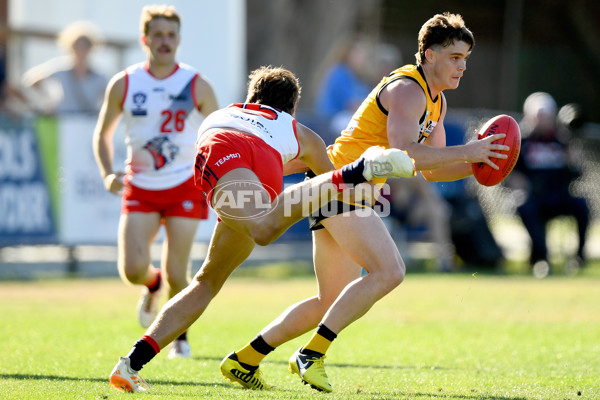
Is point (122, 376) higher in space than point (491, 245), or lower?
higher

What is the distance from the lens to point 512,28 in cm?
2431

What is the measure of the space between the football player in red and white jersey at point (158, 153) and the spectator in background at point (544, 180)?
286 inches

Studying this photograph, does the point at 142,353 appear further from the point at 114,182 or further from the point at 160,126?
the point at 160,126

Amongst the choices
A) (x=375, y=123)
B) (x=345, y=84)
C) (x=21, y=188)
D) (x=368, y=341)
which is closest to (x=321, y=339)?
(x=375, y=123)

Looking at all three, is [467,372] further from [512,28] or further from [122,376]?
[512,28]

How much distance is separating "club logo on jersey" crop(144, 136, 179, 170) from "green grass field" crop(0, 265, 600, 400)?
1465 millimetres

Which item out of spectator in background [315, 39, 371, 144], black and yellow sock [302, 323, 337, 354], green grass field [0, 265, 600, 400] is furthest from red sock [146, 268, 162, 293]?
spectator in background [315, 39, 371, 144]

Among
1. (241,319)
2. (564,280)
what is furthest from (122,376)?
(564,280)

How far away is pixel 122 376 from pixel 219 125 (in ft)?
4.94

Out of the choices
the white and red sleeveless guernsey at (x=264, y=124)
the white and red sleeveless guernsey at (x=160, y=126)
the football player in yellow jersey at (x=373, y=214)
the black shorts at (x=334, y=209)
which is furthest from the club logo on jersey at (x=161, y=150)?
the black shorts at (x=334, y=209)

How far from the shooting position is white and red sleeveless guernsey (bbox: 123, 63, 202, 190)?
24.3 feet

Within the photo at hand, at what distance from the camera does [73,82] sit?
1300 cm

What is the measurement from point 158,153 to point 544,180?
25.2 ft

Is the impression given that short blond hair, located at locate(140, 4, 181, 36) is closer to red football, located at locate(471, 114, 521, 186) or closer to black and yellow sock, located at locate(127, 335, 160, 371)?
red football, located at locate(471, 114, 521, 186)
